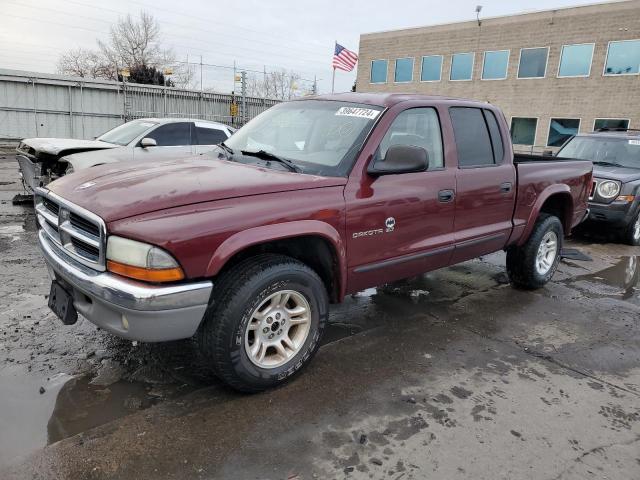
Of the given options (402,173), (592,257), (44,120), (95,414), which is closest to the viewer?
(95,414)

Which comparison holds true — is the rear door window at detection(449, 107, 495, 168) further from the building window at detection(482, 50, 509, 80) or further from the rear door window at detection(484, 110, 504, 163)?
the building window at detection(482, 50, 509, 80)

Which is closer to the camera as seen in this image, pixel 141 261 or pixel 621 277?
pixel 141 261

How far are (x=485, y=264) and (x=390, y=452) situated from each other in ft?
14.3

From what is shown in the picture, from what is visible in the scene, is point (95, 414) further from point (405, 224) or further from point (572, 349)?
point (572, 349)

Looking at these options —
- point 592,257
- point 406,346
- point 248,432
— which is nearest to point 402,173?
point 406,346

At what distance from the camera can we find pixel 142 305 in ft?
8.04

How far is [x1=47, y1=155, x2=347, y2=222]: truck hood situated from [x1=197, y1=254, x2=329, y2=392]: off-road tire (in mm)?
460

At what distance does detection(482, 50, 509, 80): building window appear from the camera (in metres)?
26.1

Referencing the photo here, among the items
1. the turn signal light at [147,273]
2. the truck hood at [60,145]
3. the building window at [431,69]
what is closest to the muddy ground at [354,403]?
the turn signal light at [147,273]

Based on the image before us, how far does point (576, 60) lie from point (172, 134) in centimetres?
2267

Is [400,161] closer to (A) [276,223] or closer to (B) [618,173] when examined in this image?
(A) [276,223]

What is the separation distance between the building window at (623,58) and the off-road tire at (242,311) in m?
25.0

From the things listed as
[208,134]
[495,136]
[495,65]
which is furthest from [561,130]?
[495,136]

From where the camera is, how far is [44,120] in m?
18.6
